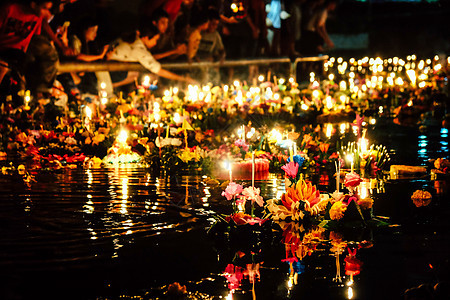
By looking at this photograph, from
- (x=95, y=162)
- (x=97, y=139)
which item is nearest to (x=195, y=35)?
(x=97, y=139)

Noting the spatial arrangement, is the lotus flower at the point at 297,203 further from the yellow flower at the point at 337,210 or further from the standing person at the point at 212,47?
the standing person at the point at 212,47

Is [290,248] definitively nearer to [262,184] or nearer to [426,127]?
[262,184]

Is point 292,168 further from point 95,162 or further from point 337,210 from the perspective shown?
point 95,162

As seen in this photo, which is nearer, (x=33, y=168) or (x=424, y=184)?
(x=424, y=184)

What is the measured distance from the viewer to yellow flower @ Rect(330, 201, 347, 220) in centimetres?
592

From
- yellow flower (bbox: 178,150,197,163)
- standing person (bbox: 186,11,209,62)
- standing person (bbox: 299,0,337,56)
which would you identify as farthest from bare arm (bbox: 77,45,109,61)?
standing person (bbox: 299,0,337,56)

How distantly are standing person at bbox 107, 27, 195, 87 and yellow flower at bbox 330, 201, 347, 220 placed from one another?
1192 cm

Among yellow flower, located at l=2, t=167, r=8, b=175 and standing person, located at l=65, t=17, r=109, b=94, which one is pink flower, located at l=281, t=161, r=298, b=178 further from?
standing person, located at l=65, t=17, r=109, b=94

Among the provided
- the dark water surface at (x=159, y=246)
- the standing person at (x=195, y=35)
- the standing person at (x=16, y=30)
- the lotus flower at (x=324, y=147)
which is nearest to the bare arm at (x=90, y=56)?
the standing person at (x=16, y=30)

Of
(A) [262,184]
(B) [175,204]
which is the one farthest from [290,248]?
(A) [262,184]

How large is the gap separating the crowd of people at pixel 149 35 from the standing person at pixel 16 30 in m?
0.02

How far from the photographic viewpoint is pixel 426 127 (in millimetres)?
14414

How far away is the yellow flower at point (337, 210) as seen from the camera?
5.92 metres

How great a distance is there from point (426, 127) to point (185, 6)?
26.0ft
